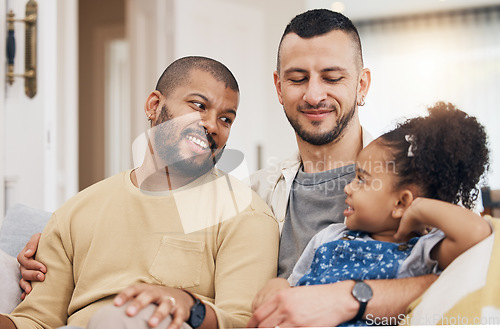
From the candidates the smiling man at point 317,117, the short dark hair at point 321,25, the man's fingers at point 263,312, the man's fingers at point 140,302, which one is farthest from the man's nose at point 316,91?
the man's fingers at point 140,302

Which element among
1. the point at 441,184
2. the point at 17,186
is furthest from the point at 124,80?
the point at 441,184

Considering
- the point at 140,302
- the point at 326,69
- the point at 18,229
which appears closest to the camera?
the point at 140,302

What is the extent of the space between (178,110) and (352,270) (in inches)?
20.0

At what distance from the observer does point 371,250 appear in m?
1.02

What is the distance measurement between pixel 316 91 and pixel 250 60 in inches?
7.5

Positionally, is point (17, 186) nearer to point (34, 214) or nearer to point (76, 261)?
point (34, 214)

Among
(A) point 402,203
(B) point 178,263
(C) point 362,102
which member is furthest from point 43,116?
(A) point 402,203

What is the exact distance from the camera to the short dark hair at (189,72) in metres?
1.16

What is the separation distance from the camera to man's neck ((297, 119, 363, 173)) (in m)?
1.12

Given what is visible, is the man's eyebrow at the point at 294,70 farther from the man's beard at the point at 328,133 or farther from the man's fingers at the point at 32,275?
the man's fingers at the point at 32,275

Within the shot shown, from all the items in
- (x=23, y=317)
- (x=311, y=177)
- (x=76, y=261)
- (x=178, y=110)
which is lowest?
(x=23, y=317)

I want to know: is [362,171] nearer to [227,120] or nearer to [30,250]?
[227,120]

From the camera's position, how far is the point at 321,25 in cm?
112

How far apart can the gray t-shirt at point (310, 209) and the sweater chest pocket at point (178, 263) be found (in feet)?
0.59
